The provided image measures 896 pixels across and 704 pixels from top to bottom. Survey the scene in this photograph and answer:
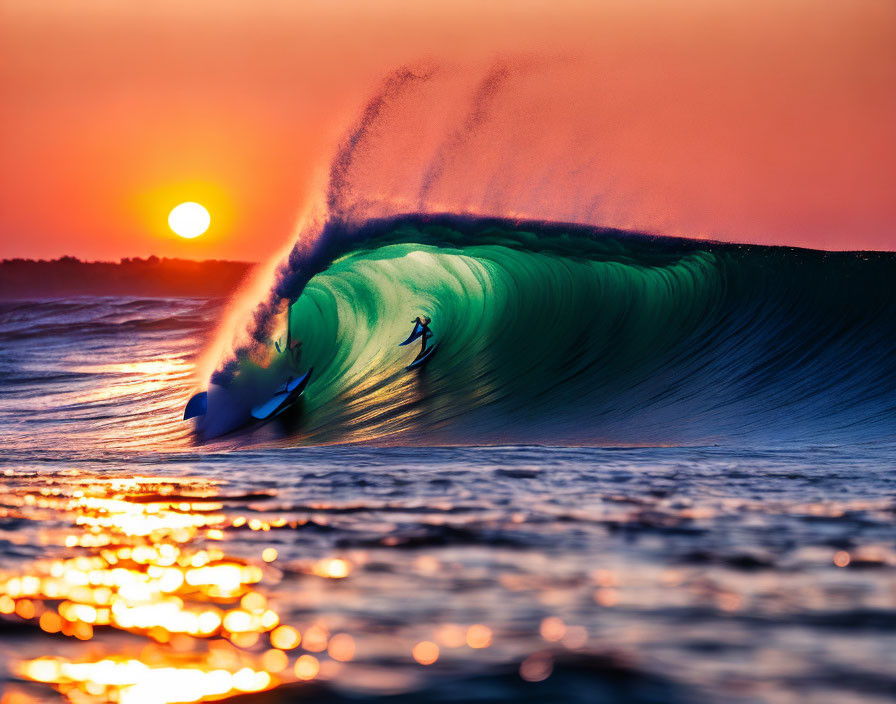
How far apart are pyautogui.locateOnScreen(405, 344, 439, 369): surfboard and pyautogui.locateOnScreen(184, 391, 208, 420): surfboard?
2.17m

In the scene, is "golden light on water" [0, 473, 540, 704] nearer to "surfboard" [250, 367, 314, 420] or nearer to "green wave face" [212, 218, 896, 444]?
"green wave face" [212, 218, 896, 444]

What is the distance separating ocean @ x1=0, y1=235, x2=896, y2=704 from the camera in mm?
2531

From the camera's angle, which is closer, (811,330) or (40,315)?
(811,330)

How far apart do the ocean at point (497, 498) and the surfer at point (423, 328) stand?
0.24 metres

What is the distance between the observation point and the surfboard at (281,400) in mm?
9875

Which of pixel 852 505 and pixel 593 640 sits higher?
pixel 852 505

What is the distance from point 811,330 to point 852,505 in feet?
24.1

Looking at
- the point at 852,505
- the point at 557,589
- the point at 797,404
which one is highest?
the point at 797,404

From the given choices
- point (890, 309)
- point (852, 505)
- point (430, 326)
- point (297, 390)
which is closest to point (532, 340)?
point (430, 326)

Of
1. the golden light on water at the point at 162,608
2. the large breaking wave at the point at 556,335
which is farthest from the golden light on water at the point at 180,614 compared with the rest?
the large breaking wave at the point at 556,335

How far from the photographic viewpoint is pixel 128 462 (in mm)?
7094

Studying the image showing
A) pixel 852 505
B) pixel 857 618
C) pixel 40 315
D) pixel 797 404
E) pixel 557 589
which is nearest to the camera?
pixel 857 618

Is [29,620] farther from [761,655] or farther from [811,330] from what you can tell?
[811,330]

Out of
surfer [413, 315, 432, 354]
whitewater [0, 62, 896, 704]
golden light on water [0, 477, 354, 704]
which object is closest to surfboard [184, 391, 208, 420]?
whitewater [0, 62, 896, 704]
